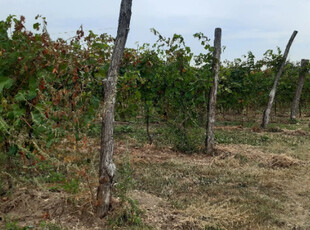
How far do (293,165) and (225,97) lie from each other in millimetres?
8261

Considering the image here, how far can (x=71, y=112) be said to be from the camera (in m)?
3.28

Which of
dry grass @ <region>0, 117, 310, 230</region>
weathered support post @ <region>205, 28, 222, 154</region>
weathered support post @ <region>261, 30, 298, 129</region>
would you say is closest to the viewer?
dry grass @ <region>0, 117, 310, 230</region>

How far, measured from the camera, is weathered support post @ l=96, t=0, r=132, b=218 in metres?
3.40

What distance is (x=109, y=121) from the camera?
3.42 meters

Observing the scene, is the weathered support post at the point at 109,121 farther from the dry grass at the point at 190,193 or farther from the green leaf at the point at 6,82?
the green leaf at the point at 6,82

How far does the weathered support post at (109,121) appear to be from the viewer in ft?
11.2

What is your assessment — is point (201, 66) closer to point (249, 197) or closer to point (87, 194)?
point (249, 197)

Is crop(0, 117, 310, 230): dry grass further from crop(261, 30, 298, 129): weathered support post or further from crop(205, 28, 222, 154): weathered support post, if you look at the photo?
crop(261, 30, 298, 129): weathered support post

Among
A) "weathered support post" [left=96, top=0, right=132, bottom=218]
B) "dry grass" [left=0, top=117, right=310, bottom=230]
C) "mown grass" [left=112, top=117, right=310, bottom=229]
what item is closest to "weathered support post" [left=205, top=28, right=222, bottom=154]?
"mown grass" [left=112, top=117, right=310, bottom=229]

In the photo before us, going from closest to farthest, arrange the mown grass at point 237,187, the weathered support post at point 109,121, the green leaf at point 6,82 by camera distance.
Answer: the green leaf at point 6,82 → the weathered support post at point 109,121 → the mown grass at point 237,187

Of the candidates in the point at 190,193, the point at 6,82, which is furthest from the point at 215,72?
the point at 6,82

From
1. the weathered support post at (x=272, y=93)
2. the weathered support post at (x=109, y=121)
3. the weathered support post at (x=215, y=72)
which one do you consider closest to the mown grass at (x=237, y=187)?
the weathered support post at (x=215, y=72)

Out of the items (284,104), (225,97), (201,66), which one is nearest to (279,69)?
(225,97)

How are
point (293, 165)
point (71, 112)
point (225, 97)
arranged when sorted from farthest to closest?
1. point (225, 97)
2. point (293, 165)
3. point (71, 112)
